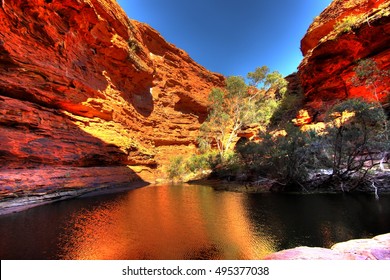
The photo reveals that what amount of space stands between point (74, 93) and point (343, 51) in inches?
1203

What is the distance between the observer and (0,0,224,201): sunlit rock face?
44.8ft

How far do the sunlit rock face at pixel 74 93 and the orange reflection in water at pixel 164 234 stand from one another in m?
7.11

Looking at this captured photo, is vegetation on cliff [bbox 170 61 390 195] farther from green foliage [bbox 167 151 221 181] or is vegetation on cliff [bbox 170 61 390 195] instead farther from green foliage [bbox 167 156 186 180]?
green foliage [bbox 167 156 186 180]

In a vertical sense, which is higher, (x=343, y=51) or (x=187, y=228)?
(x=343, y=51)

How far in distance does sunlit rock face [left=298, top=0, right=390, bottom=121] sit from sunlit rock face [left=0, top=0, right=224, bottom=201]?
23.1 m

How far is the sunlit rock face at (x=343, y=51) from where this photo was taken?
70.5 feet

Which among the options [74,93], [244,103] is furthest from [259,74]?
[74,93]

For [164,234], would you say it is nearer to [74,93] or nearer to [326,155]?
[326,155]

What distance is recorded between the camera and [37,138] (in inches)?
563

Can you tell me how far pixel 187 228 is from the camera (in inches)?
269

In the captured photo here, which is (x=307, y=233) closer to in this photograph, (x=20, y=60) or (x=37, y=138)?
(x=37, y=138)

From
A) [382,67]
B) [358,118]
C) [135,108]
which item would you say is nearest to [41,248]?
[358,118]

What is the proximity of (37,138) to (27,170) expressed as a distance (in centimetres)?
293

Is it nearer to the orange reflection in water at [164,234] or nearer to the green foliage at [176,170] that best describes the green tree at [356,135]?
the orange reflection in water at [164,234]
